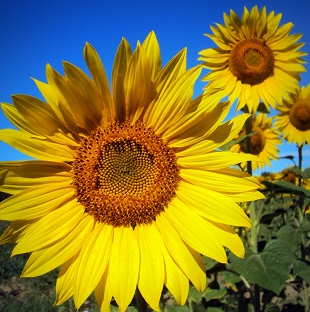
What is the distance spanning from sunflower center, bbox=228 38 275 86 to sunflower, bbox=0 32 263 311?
2.62 meters

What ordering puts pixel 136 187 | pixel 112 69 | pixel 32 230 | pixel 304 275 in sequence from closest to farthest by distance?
1. pixel 112 69
2. pixel 32 230
3. pixel 136 187
4. pixel 304 275

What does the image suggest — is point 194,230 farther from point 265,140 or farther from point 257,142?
point 265,140

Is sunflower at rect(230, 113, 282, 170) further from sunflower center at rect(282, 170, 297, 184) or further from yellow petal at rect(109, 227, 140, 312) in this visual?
yellow petal at rect(109, 227, 140, 312)

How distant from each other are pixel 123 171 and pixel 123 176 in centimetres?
3

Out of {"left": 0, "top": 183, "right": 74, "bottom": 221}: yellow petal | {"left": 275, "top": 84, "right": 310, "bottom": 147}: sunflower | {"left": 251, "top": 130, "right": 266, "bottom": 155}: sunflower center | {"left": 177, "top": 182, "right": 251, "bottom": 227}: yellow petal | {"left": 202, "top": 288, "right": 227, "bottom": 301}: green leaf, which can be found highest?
{"left": 275, "top": 84, "right": 310, "bottom": 147}: sunflower

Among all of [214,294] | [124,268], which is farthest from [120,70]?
[214,294]

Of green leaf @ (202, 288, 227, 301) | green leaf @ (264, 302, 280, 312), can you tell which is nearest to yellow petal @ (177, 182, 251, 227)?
green leaf @ (202, 288, 227, 301)

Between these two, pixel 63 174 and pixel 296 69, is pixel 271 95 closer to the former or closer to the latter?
pixel 296 69

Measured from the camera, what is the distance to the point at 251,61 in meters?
4.50

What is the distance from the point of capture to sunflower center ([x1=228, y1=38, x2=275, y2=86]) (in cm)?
459


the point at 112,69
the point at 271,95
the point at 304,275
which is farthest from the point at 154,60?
the point at 271,95

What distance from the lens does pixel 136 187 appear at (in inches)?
93.2

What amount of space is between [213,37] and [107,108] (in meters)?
2.92

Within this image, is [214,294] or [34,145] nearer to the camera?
[34,145]
